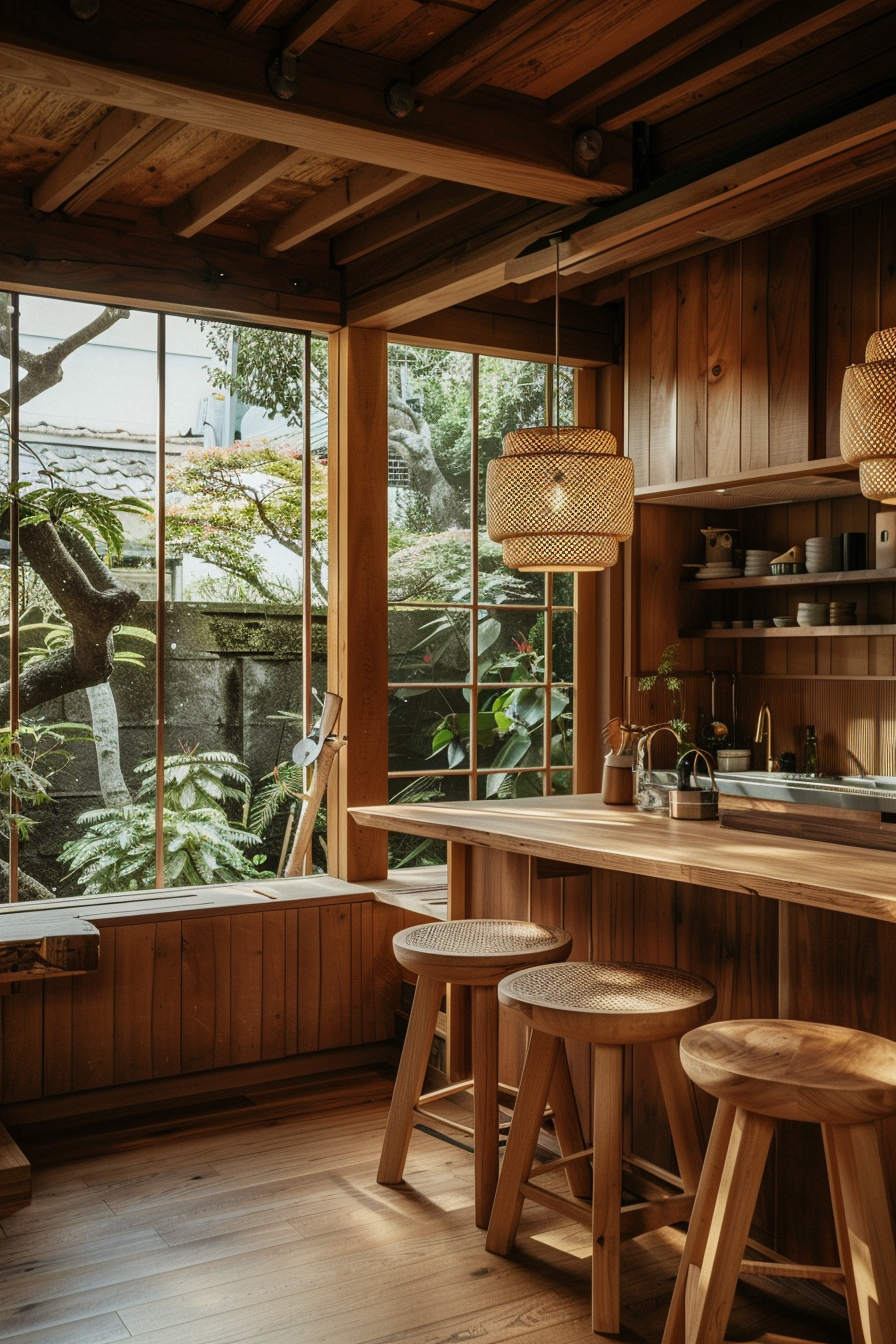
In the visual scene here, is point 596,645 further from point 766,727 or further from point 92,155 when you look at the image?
point 92,155

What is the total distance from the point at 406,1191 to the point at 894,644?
97.4 inches

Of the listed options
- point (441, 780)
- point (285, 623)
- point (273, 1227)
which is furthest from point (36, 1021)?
point (285, 623)

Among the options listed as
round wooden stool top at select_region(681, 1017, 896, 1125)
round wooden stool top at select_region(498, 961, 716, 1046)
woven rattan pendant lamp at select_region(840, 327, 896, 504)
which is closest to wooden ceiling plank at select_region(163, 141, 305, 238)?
woven rattan pendant lamp at select_region(840, 327, 896, 504)

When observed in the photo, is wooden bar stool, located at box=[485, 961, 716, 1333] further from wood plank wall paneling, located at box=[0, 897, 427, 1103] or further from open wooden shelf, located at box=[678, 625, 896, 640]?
open wooden shelf, located at box=[678, 625, 896, 640]

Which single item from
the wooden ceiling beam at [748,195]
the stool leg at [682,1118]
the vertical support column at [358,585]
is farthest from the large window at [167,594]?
the stool leg at [682,1118]

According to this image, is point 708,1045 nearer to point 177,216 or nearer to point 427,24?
point 427,24

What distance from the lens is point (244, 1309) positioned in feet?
8.18

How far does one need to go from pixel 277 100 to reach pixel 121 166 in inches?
35.6

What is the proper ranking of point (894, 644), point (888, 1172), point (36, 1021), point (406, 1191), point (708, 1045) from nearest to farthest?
point (708, 1045)
point (888, 1172)
point (406, 1191)
point (36, 1021)
point (894, 644)

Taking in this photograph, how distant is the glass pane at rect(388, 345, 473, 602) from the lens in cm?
473

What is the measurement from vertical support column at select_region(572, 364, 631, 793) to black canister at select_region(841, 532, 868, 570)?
0.95 m

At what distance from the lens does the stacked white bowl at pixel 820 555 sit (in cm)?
426

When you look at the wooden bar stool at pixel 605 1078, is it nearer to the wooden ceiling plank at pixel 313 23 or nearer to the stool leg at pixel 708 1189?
the stool leg at pixel 708 1189

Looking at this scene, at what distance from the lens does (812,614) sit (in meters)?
4.28
